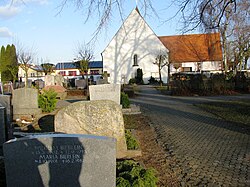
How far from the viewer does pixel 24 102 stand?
12.6 metres

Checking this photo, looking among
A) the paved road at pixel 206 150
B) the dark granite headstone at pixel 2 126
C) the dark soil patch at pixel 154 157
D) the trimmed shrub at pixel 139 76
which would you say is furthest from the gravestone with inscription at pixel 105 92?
the trimmed shrub at pixel 139 76

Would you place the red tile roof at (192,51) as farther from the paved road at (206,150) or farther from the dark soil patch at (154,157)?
the dark soil patch at (154,157)

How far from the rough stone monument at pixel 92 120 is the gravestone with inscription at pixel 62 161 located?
2017 mm

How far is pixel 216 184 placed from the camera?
4.99m

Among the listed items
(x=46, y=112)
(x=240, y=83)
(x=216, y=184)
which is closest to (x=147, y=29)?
(x=240, y=83)

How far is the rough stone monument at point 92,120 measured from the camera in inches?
236

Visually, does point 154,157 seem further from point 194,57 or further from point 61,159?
point 194,57

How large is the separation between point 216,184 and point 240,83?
22470mm

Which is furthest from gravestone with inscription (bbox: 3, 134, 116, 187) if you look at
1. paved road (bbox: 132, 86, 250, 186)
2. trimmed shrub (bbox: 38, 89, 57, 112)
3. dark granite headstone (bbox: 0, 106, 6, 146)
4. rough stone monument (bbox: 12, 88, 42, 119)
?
trimmed shrub (bbox: 38, 89, 57, 112)

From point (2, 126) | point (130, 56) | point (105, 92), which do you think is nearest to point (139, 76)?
point (130, 56)

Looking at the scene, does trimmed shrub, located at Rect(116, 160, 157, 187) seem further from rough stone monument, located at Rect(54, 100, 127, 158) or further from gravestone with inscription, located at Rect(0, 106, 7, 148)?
gravestone with inscription, located at Rect(0, 106, 7, 148)

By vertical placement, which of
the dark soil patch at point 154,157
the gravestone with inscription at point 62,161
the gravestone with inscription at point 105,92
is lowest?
the dark soil patch at point 154,157

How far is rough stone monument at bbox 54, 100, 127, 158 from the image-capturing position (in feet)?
19.6

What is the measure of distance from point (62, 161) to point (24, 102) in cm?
935
